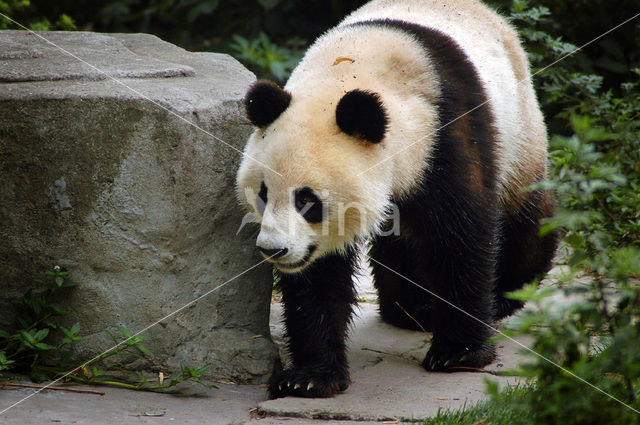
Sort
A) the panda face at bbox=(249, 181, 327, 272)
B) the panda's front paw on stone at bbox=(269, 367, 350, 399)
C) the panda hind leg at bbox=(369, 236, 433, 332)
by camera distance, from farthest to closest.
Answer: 1. the panda hind leg at bbox=(369, 236, 433, 332)
2. the panda's front paw on stone at bbox=(269, 367, 350, 399)
3. the panda face at bbox=(249, 181, 327, 272)

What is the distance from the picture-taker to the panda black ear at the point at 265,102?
119 inches

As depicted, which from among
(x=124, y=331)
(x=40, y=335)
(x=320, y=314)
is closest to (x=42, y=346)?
(x=40, y=335)

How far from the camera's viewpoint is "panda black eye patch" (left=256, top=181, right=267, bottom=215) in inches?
119

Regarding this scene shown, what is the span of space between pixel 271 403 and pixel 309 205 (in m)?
0.80

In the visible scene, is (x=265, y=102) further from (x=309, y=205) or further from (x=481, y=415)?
(x=481, y=415)

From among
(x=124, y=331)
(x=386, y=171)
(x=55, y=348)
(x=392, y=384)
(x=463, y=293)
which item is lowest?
(x=392, y=384)

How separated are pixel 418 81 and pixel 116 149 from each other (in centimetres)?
127

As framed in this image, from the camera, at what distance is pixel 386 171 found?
3.05m

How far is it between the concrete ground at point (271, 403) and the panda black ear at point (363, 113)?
107 cm

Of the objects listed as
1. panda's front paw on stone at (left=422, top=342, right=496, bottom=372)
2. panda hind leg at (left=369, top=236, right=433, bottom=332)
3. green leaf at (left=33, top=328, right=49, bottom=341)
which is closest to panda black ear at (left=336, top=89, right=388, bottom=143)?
panda's front paw on stone at (left=422, top=342, right=496, bottom=372)

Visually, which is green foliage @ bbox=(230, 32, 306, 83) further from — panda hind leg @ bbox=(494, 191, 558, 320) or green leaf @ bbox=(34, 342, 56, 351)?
green leaf @ bbox=(34, 342, 56, 351)

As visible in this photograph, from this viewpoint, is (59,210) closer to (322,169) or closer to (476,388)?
(322,169)

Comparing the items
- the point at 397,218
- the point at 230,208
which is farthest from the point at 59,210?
the point at 397,218

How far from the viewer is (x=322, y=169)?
2889 millimetres
